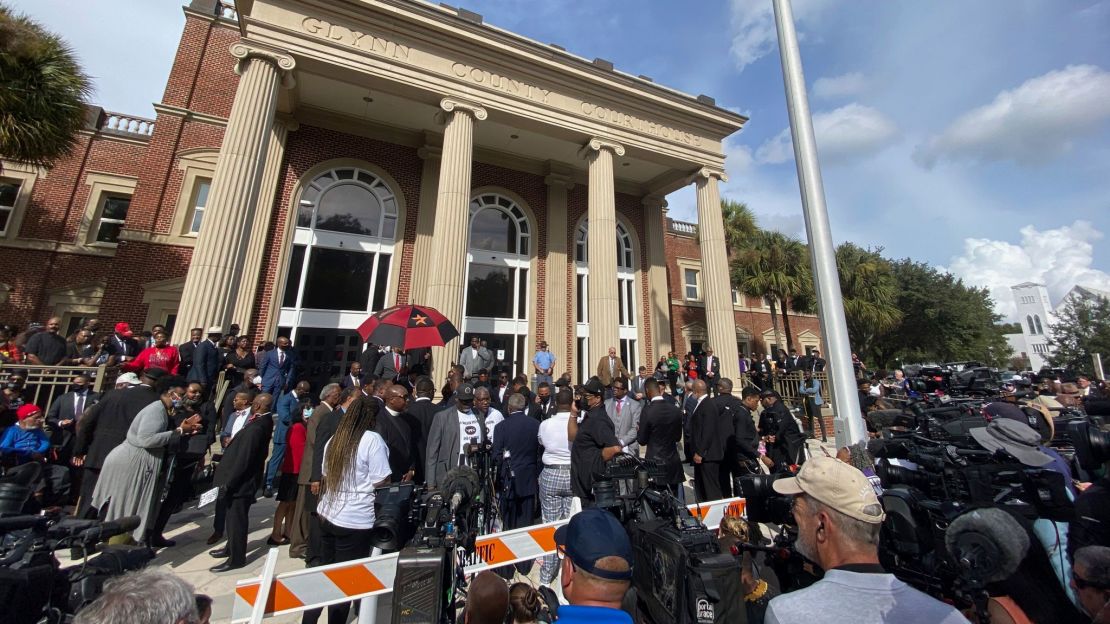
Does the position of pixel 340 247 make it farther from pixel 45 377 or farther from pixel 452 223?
pixel 45 377

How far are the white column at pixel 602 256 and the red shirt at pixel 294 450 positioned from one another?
8.02m

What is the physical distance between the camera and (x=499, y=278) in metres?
15.8

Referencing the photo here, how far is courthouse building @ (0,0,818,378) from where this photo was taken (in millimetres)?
11242

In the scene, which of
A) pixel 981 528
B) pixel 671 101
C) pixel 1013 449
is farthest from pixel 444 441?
pixel 671 101

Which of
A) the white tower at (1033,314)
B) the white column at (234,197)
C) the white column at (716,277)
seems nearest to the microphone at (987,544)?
the white column at (234,197)

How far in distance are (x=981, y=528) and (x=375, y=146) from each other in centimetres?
1626

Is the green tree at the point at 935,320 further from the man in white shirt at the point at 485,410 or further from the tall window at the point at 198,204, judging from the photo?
the tall window at the point at 198,204

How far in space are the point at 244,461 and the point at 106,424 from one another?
6.65ft

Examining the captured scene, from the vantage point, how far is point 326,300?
1320 cm

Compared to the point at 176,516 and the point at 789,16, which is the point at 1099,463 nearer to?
the point at 789,16

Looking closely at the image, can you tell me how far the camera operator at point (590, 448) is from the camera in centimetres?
414

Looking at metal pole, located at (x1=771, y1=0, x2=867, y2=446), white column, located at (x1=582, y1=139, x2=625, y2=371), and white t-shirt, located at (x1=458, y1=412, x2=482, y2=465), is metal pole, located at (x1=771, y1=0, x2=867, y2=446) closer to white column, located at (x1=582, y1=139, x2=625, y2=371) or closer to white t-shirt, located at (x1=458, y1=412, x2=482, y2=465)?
white t-shirt, located at (x1=458, y1=412, x2=482, y2=465)

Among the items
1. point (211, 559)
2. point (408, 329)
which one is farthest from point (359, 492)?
point (408, 329)

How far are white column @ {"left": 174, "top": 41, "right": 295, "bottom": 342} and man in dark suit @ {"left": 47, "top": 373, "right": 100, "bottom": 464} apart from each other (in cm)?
219
